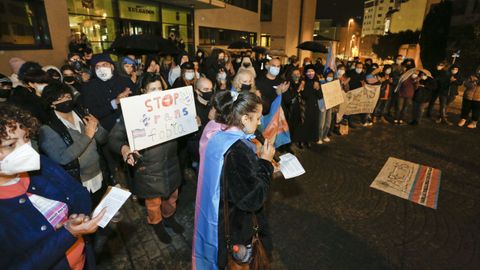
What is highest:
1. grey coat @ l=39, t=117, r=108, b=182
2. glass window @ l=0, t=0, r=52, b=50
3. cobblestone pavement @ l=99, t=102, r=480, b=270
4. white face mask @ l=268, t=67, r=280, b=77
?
glass window @ l=0, t=0, r=52, b=50

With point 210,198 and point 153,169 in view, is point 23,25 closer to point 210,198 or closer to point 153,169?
point 153,169

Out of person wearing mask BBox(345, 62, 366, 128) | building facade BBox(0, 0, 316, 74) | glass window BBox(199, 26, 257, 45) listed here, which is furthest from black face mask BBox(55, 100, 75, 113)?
glass window BBox(199, 26, 257, 45)

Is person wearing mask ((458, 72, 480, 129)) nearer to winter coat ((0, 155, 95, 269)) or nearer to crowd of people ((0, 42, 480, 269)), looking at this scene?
crowd of people ((0, 42, 480, 269))

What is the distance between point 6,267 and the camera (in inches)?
59.6

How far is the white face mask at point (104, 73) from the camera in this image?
14.8ft

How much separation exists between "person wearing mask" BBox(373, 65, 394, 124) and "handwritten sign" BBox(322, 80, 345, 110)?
9.07 feet

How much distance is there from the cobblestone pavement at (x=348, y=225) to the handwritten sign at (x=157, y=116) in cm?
154

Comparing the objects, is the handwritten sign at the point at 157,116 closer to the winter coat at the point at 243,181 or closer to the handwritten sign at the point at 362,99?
the winter coat at the point at 243,181

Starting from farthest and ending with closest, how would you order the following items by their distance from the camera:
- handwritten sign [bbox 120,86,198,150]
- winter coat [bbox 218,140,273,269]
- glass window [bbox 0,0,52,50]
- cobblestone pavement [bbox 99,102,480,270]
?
1. glass window [bbox 0,0,52,50]
2. cobblestone pavement [bbox 99,102,480,270]
3. handwritten sign [bbox 120,86,198,150]
4. winter coat [bbox 218,140,273,269]

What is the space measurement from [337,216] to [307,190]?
0.89 meters

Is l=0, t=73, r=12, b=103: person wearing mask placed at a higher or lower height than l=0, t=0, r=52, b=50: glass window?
lower

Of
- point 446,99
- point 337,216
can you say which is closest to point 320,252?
point 337,216

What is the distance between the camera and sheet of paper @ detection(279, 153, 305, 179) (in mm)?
2580

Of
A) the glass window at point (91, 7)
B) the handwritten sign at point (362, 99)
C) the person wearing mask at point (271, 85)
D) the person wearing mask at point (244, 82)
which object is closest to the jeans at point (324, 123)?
the handwritten sign at point (362, 99)
